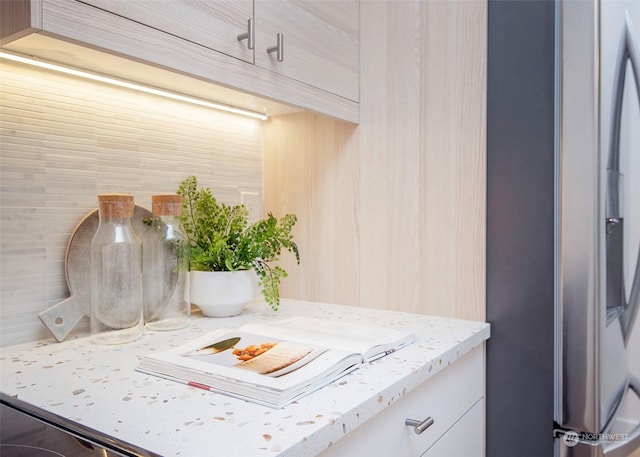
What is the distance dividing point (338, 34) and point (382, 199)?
477 mm

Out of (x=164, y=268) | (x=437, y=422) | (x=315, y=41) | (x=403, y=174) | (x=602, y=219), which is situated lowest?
(x=437, y=422)

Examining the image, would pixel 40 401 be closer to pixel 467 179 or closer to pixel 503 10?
pixel 467 179

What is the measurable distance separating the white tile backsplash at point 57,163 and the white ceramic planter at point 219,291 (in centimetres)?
26

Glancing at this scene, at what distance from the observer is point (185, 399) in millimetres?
693

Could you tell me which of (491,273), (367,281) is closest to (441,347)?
(491,273)

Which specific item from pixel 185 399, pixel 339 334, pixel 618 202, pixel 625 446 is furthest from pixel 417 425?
pixel 618 202

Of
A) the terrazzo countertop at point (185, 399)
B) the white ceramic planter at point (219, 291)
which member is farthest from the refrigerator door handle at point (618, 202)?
the white ceramic planter at point (219, 291)

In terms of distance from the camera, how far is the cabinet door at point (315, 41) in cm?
106

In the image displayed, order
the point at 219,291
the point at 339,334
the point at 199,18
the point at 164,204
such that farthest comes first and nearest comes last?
the point at 219,291
the point at 164,204
the point at 339,334
the point at 199,18

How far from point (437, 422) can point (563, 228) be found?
517 mm

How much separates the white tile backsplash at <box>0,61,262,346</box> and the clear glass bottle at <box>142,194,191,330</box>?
0.12m

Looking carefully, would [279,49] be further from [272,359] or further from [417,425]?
[417,425]

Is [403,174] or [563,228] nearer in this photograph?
[563,228]

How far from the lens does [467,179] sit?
3.97ft
